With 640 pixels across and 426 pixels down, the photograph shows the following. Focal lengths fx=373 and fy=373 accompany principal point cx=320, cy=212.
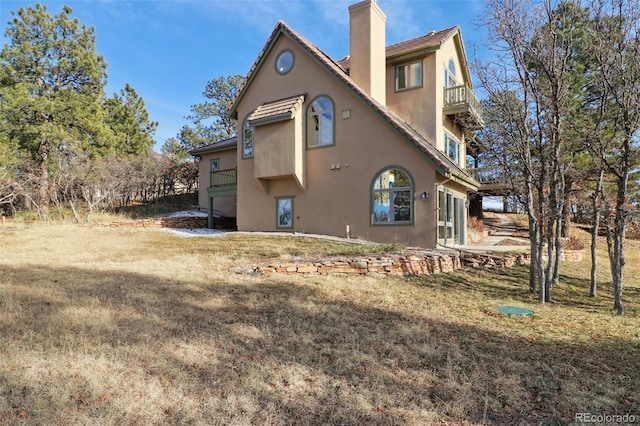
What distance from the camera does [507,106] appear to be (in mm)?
7812

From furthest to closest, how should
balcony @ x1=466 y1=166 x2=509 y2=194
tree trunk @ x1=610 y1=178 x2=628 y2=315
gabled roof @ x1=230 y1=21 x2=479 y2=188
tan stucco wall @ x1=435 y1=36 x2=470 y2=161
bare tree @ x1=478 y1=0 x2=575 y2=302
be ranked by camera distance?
balcony @ x1=466 y1=166 x2=509 y2=194
tan stucco wall @ x1=435 y1=36 x2=470 y2=161
gabled roof @ x1=230 y1=21 x2=479 y2=188
bare tree @ x1=478 y1=0 x2=575 y2=302
tree trunk @ x1=610 y1=178 x2=628 y2=315

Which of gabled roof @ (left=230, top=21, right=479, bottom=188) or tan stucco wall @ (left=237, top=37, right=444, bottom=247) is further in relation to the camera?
tan stucco wall @ (left=237, top=37, right=444, bottom=247)

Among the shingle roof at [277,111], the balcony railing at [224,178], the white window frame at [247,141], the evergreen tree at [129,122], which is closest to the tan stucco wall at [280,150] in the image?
the shingle roof at [277,111]

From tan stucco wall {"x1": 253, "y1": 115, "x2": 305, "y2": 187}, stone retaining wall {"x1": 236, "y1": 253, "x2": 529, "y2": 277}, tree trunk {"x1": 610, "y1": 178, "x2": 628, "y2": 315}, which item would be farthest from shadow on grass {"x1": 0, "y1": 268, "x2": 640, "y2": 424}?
tan stucco wall {"x1": 253, "y1": 115, "x2": 305, "y2": 187}

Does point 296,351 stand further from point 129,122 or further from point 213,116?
point 213,116

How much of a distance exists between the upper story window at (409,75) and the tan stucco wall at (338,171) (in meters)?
2.90

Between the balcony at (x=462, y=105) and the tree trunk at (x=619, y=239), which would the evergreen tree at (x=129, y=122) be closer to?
the balcony at (x=462, y=105)

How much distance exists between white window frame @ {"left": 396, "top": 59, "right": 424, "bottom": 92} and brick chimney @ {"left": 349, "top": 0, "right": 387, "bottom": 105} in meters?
0.71

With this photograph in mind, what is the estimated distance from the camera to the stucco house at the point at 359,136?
12.9 m

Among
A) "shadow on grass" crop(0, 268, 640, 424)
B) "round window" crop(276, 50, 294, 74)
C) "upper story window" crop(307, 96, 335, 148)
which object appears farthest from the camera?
"round window" crop(276, 50, 294, 74)

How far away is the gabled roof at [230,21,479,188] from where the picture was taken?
1195cm

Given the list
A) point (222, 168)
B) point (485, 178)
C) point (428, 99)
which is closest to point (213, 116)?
point (222, 168)

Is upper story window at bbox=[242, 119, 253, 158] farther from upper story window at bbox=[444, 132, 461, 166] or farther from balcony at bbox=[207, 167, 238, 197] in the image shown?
upper story window at bbox=[444, 132, 461, 166]

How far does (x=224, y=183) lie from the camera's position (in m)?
19.2
